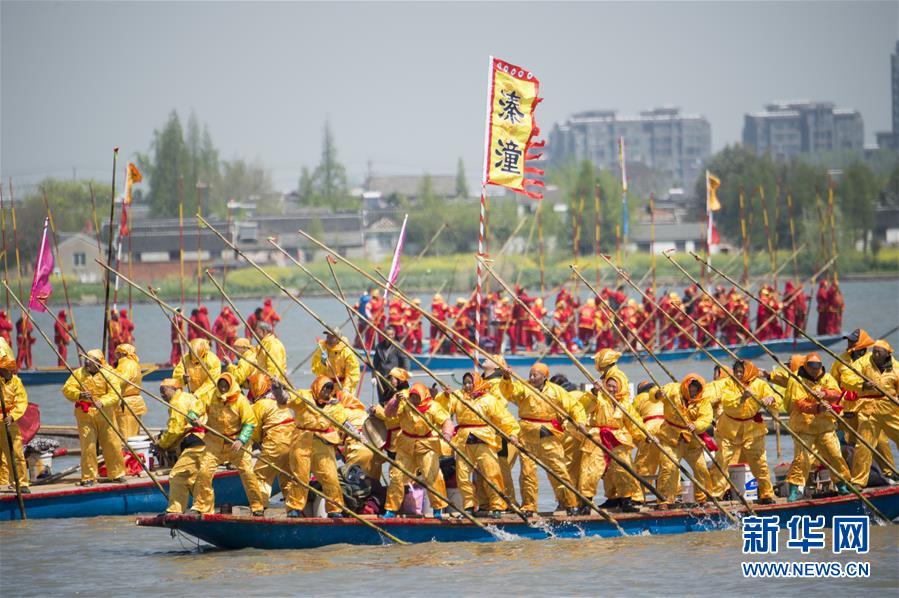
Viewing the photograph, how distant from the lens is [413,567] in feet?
53.7

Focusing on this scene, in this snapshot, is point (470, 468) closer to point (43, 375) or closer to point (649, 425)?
point (649, 425)

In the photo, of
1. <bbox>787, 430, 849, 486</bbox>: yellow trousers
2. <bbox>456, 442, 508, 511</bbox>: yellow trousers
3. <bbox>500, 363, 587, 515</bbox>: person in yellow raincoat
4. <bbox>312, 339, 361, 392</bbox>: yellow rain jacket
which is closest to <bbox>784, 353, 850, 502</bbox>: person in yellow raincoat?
<bbox>787, 430, 849, 486</bbox>: yellow trousers

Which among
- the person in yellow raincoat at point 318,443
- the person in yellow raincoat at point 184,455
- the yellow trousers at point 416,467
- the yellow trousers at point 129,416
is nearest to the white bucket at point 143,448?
the yellow trousers at point 129,416

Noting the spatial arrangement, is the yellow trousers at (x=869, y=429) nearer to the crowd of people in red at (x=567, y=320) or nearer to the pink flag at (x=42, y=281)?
the pink flag at (x=42, y=281)

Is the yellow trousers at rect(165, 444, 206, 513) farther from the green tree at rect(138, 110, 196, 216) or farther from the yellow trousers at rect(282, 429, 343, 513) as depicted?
the green tree at rect(138, 110, 196, 216)

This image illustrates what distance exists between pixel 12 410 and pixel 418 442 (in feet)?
18.6

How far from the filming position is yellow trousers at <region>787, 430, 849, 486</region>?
17.3 metres

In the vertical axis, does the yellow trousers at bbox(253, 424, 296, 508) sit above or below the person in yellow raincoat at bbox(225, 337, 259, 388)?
below

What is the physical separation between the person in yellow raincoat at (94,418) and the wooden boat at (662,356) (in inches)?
653

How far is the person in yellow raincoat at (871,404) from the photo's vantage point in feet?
56.7

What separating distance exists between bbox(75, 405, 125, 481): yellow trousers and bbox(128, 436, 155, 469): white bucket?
49 centimetres

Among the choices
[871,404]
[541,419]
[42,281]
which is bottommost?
[541,419]

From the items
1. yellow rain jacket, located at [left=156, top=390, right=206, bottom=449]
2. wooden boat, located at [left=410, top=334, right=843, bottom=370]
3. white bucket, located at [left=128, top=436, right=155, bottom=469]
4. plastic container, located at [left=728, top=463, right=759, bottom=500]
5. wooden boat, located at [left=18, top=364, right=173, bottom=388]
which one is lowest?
wooden boat, located at [left=18, top=364, right=173, bottom=388]

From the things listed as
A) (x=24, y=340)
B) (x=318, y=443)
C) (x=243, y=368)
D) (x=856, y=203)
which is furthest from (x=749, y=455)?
(x=856, y=203)
